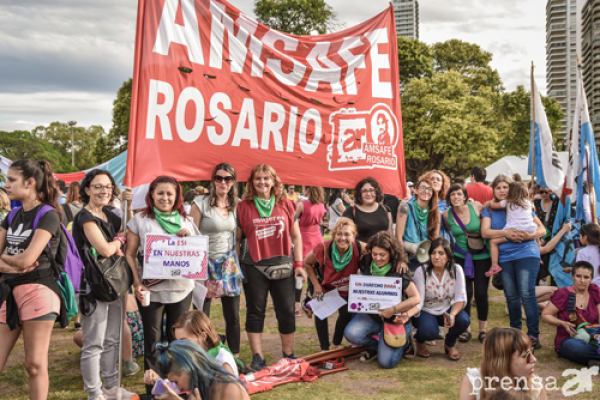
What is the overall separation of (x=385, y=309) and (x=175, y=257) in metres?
2.21

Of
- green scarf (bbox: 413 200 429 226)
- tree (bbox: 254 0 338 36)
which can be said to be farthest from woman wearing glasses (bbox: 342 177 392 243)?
tree (bbox: 254 0 338 36)

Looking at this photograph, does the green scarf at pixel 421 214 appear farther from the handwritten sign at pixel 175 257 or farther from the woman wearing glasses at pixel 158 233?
the woman wearing glasses at pixel 158 233

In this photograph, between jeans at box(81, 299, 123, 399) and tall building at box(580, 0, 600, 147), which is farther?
tall building at box(580, 0, 600, 147)

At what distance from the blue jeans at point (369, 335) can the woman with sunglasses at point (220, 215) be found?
4.27 feet

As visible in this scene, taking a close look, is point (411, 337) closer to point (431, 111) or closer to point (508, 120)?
point (431, 111)

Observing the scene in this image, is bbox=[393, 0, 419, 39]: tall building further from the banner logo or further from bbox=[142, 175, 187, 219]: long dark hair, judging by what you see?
bbox=[142, 175, 187, 219]: long dark hair

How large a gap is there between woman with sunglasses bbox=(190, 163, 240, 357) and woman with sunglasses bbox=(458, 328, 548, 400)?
2488mm

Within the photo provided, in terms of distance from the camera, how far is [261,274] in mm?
4602

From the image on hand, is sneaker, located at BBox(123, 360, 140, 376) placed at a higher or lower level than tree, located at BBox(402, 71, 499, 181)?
lower

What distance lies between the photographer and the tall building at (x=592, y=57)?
5465 cm

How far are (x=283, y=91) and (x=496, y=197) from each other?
2891 mm

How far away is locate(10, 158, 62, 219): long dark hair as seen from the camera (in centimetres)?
339

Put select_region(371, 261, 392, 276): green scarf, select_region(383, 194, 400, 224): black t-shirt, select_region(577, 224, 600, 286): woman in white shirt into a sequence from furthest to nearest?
select_region(383, 194, 400, 224): black t-shirt < select_region(577, 224, 600, 286): woman in white shirt < select_region(371, 261, 392, 276): green scarf

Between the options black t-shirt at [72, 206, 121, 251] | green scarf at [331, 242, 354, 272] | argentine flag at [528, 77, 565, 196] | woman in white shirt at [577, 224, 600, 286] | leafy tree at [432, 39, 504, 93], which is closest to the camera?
black t-shirt at [72, 206, 121, 251]
